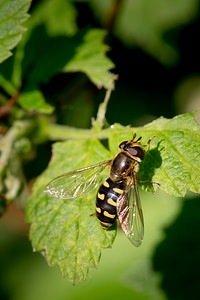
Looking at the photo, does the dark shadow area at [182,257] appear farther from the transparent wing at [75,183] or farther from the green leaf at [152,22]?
the green leaf at [152,22]

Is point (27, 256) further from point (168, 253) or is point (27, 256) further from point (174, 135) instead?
point (174, 135)

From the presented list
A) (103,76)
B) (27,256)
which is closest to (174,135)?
(103,76)

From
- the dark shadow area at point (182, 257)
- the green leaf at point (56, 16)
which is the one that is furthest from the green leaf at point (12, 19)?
the dark shadow area at point (182, 257)

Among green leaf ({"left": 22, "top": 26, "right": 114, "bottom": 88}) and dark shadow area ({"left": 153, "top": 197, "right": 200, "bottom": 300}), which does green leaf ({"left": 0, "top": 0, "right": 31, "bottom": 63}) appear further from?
dark shadow area ({"left": 153, "top": 197, "right": 200, "bottom": 300})

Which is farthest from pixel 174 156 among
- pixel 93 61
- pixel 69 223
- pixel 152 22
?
pixel 152 22

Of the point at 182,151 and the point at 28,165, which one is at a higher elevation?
the point at 182,151

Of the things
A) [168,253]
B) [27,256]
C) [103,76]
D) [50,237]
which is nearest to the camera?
[50,237]
